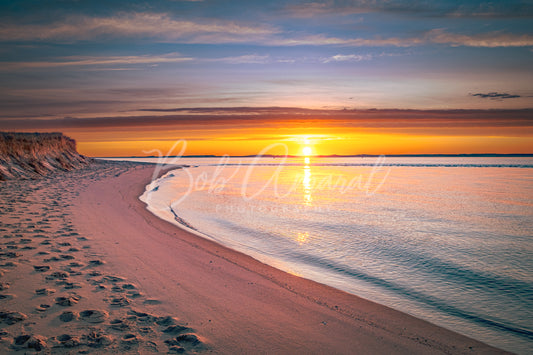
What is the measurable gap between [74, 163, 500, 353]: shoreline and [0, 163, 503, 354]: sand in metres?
0.02

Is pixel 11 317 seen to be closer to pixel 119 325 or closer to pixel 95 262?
pixel 119 325

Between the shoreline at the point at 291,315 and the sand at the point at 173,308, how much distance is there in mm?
20

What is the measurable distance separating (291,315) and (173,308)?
195 cm

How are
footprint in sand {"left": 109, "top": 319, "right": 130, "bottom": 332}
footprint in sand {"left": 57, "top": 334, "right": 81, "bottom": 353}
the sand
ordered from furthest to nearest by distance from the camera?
footprint in sand {"left": 109, "top": 319, "right": 130, "bottom": 332}
the sand
footprint in sand {"left": 57, "top": 334, "right": 81, "bottom": 353}

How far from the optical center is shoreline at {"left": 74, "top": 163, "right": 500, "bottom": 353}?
4188 millimetres

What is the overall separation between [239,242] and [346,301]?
5.21 metres

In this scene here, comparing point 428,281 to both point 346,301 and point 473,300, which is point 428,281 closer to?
point 473,300

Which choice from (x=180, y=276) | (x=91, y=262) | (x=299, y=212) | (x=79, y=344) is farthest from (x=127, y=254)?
(x=299, y=212)

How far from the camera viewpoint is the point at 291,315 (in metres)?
4.95

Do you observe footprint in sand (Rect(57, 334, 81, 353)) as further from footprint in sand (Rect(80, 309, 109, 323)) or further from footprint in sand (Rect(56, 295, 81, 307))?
footprint in sand (Rect(56, 295, 81, 307))

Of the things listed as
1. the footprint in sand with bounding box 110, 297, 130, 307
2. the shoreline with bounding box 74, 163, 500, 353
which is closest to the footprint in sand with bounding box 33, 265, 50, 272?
the shoreline with bounding box 74, 163, 500, 353

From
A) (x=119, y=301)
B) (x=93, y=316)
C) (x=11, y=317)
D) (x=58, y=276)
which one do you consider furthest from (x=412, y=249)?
(x=11, y=317)

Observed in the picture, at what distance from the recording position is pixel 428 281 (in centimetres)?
725

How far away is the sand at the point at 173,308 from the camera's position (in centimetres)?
392
